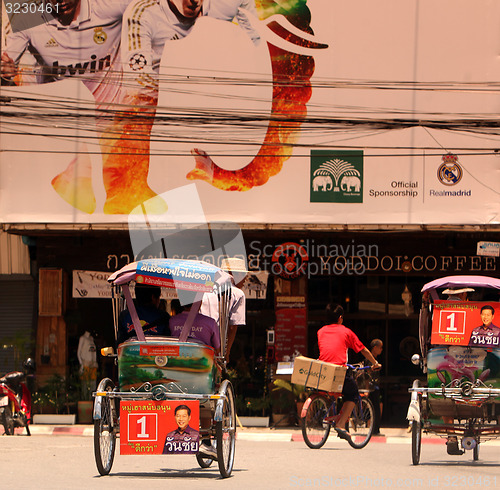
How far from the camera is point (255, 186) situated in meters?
20.9

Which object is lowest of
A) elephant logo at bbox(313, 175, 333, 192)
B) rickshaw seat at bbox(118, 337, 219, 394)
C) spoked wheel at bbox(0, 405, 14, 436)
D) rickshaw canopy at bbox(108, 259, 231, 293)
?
spoked wheel at bbox(0, 405, 14, 436)

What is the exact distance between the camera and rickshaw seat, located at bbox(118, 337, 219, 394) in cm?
992

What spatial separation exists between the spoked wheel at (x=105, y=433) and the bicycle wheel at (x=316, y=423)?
4.40 meters

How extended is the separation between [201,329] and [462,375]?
11.2ft

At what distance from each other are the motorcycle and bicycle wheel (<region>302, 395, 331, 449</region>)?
541 cm

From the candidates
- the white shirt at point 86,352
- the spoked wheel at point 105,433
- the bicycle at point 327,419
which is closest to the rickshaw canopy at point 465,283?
the bicycle at point 327,419

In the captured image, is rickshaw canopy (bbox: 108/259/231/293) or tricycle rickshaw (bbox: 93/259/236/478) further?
rickshaw canopy (bbox: 108/259/231/293)

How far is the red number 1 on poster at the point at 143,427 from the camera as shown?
9.71 metres

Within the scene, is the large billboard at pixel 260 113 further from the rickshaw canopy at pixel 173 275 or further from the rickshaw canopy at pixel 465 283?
the rickshaw canopy at pixel 173 275

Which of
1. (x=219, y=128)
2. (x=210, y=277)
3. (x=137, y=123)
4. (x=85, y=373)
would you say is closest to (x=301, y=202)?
(x=219, y=128)

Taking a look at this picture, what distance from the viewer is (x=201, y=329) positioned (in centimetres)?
1026

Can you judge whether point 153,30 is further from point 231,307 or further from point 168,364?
point 168,364

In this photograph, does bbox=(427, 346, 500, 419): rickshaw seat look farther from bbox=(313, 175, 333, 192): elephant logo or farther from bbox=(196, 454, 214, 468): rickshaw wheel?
bbox=(313, 175, 333, 192): elephant logo

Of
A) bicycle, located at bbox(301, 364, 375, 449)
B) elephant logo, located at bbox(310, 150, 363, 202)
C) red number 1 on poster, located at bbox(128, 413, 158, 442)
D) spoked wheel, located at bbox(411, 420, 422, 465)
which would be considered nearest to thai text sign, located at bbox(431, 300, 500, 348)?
spoked wheel, located at bbox(411, 420, 422, 465)
